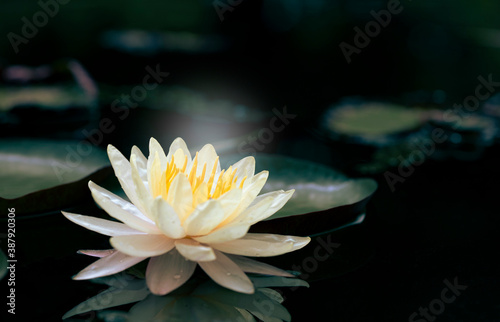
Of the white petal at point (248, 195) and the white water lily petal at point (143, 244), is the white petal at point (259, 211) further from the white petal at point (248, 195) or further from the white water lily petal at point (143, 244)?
the white water lily petal at point (143, 244)

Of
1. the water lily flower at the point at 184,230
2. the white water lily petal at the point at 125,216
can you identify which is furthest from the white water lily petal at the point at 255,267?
the white water lily petal at the point at 125,216

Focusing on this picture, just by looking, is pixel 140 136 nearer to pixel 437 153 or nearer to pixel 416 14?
pixel 437 153

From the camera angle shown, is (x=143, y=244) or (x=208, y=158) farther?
(x=208, y=158)

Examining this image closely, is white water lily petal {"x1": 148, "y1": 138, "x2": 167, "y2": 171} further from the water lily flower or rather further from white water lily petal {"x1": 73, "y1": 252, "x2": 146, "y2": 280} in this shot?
white water lily petal {"x1": 73, "y1": 252, "x2": 146, "y2": 280}

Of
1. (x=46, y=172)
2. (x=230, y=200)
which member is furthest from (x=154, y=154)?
(x=46, y=172)

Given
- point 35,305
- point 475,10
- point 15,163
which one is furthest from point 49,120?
point 475,10

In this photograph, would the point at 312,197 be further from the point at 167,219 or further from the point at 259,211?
the point at 167,219

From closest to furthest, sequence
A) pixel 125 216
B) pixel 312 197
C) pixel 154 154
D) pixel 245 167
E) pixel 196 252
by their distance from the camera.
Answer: pixel 196 252 < pixel 125 216 < pixel 154 154 < pixel 245 167 < pixel 312 197
